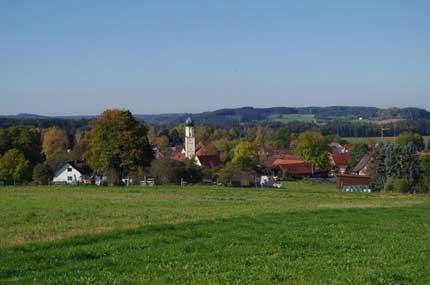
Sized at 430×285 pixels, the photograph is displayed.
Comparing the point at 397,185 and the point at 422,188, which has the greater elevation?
the point at 397,185

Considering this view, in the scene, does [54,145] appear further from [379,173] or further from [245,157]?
[379,173]

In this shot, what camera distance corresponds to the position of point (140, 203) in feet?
119

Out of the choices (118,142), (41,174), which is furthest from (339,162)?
(118,142)

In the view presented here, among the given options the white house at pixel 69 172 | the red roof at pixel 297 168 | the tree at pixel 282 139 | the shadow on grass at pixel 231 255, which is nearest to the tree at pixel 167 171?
the white house at pixel 69 172

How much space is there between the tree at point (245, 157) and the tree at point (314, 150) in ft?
31.3

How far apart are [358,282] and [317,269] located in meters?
1.49

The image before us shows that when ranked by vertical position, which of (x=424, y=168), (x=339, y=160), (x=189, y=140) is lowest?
(x=339, y=160)

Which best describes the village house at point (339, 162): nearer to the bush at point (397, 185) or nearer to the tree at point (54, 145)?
the bush at point (397, 185)

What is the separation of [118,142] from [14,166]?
22017 millimetres

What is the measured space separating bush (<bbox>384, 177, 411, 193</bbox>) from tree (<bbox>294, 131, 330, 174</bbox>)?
3579cm

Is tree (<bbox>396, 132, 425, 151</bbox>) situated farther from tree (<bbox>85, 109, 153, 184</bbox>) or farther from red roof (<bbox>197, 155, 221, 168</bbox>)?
tree (<bbox>85, 109, 153, 184</bbox>)

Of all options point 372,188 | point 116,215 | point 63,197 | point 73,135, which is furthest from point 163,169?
point 73,135

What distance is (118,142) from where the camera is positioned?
6066 cm

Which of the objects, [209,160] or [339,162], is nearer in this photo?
[209,160]
